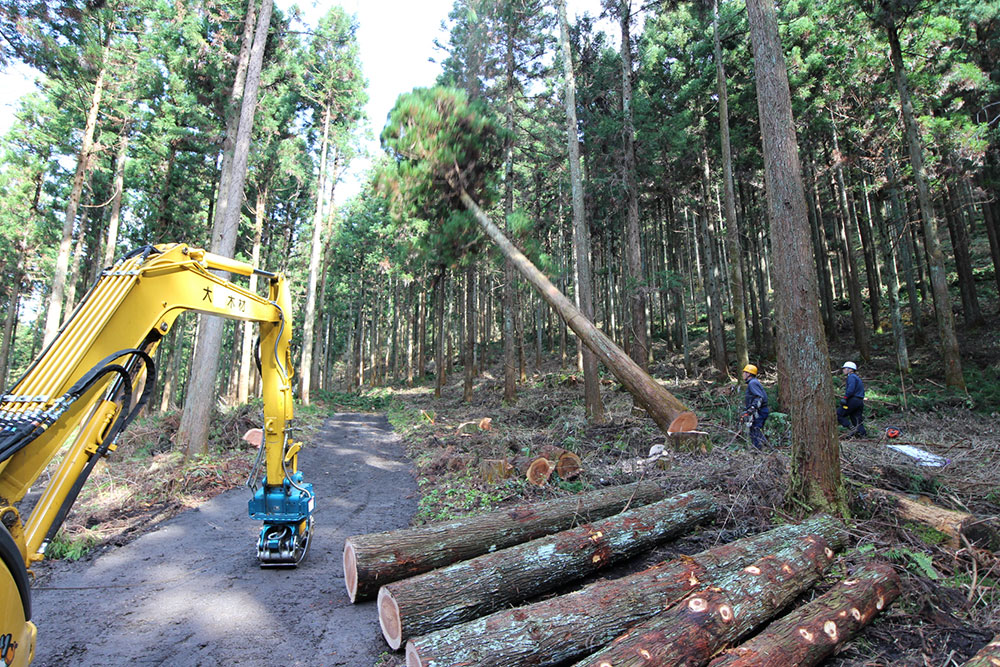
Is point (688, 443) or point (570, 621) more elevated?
point (688, 443)

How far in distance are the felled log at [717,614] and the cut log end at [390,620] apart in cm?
145

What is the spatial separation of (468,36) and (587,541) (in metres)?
18.7

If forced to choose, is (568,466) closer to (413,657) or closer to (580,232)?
(413,657)

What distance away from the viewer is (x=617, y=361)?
27.0 feet

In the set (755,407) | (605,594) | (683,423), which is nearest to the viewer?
(605,594)

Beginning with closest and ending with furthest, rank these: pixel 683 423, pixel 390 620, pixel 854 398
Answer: pixel 390 620 < pixel 683 423 < pixel 854 398

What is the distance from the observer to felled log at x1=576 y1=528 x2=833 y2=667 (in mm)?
2881

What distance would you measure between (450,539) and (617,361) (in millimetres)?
4624

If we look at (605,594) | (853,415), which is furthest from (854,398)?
(605,594)

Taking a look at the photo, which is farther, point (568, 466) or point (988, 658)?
point (568, 466)

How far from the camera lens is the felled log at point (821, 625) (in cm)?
290

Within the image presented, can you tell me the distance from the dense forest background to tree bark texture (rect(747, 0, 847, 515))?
20.0 ft

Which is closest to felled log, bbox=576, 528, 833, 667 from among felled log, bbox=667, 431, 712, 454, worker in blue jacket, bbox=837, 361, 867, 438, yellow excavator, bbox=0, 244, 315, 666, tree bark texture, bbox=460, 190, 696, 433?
yellow excavator, bbox=0, 244, 315, 666

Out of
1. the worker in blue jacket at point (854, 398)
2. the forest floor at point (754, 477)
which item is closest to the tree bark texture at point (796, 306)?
the forest floor at point (754, 477)
